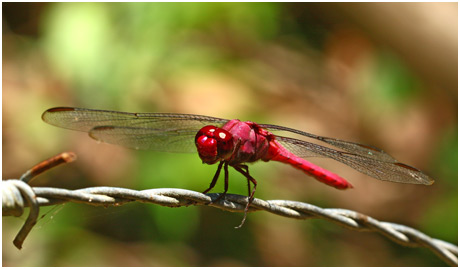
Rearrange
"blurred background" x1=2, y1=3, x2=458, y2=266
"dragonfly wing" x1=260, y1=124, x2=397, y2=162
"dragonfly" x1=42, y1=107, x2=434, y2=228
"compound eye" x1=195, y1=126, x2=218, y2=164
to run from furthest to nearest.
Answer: "blurred background" x1=2, y1=3, x2=458, y2=266 < "dragonfly wing" x1=260, y1=124, x2=397, y2=162 < "dragonfly" x1=42, y1=107, x2=434, y2=228 < "compound eye" x1=195, y1=126, x2=218, y2=164

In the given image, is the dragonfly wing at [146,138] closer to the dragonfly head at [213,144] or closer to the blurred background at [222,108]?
the dragonfly head at [213,144]

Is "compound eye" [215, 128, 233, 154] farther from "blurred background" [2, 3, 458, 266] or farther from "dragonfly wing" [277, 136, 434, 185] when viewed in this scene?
"blurred background" [2, 3, 458, 266]

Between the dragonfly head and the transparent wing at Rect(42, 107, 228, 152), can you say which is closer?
the dragonfly head

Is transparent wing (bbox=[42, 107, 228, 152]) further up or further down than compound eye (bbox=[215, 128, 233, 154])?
further down

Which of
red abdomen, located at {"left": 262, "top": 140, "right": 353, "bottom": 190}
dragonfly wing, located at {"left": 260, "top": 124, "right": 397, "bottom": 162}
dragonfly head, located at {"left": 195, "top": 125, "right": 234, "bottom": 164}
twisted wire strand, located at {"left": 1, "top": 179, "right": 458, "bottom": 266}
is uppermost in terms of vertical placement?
dragonfly wing, located at {"left": 260, "top": 124, "right": 397, "bottom": 162}

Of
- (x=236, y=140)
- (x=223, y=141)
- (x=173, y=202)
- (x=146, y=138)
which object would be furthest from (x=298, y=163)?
(x=173, y=202)

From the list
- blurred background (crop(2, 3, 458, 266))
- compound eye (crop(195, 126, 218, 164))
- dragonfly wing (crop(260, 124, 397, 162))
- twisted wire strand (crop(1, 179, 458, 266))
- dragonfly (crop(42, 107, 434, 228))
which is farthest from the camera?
blurred background (crop(2, 3, 458, 266))

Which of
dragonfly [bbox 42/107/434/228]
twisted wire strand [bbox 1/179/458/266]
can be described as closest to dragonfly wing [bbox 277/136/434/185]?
dragonfly [bbox 42/107/434/228]
